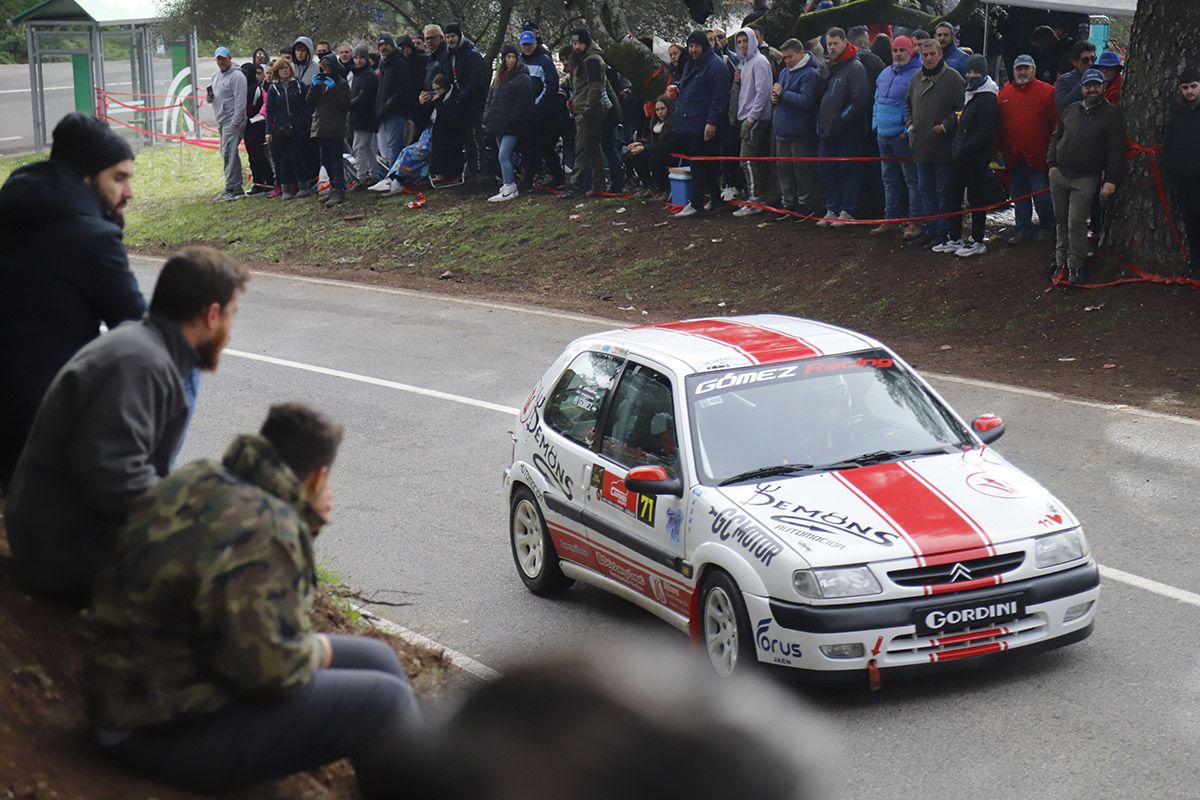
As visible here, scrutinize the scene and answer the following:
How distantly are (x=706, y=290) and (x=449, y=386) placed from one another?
5.01m

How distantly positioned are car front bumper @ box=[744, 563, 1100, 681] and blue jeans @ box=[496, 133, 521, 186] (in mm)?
16991

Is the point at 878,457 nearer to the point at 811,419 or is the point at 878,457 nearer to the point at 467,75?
the point at 811,419

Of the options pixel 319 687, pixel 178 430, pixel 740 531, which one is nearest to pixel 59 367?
pixel 178 430

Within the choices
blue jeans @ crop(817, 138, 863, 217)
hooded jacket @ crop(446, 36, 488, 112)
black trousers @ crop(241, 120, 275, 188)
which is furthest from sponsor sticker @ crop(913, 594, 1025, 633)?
black trousers @ crop(241, 120, 275, 188)

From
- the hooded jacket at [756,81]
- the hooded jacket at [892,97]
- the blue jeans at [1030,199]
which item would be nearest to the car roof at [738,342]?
the blue jeans at [1030,199]

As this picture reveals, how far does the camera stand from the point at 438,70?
80.0 feet

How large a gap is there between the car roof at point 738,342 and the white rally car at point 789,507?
0.7 inches

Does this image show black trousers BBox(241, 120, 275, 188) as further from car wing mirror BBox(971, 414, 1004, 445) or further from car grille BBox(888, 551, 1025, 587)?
car grille BBox(888, 551, 1025, 587)

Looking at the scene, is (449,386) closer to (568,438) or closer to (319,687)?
(568,438)

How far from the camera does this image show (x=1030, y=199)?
17.8 metres

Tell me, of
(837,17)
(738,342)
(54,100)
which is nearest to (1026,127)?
(837,17)

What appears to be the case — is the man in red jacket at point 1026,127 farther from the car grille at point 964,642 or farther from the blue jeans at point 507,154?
the car grille at point 964,642

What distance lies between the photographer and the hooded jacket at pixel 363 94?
25.3m

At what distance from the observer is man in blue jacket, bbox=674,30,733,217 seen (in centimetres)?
2027
